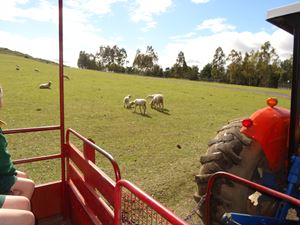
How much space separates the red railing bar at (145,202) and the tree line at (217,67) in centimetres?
3167

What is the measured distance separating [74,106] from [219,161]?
1096 cm

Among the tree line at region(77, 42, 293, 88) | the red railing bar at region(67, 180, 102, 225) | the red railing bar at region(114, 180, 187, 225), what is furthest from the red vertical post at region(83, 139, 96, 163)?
the tree line at region(77, 42, 293, 88)

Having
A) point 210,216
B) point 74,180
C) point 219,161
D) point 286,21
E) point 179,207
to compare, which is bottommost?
point 179,207

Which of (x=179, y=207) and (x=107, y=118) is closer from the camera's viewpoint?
(x=179, y=207)

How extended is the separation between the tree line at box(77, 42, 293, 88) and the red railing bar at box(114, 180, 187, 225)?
31.7 meters

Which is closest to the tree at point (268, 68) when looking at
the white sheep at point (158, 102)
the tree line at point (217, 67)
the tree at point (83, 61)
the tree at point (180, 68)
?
the tree line at point (217, 67)

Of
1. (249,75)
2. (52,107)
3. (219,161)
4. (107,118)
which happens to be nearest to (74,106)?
(52,107)

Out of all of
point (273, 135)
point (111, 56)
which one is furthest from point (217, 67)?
point (273, 135)

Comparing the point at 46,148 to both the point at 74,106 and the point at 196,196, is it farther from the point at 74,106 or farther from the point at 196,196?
the point at 74,106

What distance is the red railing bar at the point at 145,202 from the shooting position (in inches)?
52.9

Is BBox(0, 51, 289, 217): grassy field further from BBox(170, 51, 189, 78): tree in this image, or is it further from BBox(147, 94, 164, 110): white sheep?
BBox(170, 51, 189, 78): tree

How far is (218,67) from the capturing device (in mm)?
69500

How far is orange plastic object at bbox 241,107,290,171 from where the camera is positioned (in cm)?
296

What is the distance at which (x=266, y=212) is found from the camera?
3.06 meters
